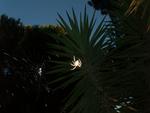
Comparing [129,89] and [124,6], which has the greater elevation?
[124,6]

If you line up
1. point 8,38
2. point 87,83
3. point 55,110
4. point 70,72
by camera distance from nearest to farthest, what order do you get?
1. point 87,83
2. point 70,72
3. point 55,110
4. point 8,38

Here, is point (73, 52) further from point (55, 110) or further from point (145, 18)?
point (55, 110)

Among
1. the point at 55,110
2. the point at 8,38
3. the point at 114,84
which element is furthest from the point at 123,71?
the point at 8,38

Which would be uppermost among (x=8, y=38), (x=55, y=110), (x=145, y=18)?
(x=8, y=38)

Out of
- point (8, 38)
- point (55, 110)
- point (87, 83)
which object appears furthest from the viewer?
point (8, 38)

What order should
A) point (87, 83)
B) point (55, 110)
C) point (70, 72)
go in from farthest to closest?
1. point (55, 110)
2. point (70, 72)
3. point (87, 83)

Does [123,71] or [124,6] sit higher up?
[124,6]

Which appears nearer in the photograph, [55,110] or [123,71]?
[123,71]

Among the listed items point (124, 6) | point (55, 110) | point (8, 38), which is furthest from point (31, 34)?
point (124, 6)

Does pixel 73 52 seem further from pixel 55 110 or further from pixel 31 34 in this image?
pixel 31 34
